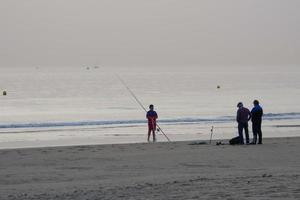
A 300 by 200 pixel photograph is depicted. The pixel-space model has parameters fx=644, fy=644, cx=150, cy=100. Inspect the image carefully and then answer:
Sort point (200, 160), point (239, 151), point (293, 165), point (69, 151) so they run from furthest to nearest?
point (69, 151) → point (239, 151) → point (200, 160) → point (293, 165)

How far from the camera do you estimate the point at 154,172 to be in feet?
44.7

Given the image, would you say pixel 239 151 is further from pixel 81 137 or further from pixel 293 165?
pixel 81 137

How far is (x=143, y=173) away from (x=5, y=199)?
161 inches

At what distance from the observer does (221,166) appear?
14500mm

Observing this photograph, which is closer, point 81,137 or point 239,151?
point 239,151

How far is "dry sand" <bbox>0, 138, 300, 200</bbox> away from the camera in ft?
33.3

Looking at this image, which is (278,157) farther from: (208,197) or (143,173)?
(208,197)

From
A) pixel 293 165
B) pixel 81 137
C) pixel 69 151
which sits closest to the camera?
pixel 293 165

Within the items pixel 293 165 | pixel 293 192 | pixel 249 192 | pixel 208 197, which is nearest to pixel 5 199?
pixel 208 197

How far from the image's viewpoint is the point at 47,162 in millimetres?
15852

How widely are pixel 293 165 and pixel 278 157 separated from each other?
1.75 meters

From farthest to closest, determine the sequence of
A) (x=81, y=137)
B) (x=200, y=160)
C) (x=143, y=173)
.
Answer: (x=81, y=137) < (x=200, y=160) < (x=143, y=173)

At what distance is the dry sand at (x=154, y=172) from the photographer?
10.2m

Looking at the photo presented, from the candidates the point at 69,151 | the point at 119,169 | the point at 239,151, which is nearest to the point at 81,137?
the point at 69,151
